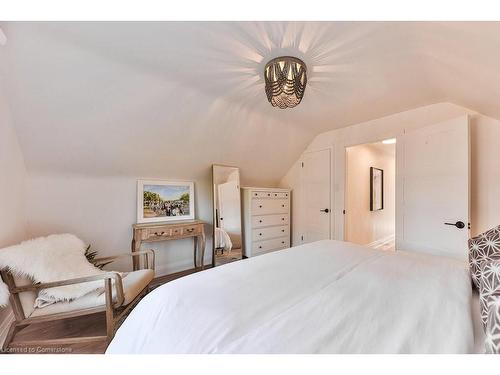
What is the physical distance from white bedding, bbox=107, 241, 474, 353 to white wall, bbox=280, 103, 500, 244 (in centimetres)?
146

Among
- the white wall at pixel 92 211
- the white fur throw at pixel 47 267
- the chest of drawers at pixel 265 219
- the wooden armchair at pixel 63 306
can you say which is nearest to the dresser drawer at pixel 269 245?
the chest of drawers at pixel 265 219

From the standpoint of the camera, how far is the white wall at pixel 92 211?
233 cm

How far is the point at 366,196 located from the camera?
4090mm

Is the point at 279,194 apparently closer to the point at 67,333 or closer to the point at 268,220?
the point at 268,220

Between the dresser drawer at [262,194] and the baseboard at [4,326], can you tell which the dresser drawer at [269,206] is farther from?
the baseboard at [4,326]

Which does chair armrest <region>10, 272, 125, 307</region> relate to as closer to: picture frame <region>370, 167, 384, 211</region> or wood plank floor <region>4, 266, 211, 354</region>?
wood plank floor <region>4, 266, 211, 354</region>

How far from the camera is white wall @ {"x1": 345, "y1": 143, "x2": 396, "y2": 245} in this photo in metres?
3.64

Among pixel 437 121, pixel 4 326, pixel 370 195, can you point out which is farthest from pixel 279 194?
pixel 4 326

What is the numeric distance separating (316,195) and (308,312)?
121 inches

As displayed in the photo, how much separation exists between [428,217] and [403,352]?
232cm

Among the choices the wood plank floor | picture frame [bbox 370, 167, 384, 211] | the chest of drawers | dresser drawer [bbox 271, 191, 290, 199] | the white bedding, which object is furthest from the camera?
picture frame [bbox 370, 167, 384, 211]

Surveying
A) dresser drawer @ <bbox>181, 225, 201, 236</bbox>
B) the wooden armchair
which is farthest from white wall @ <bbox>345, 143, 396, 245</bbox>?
the wooden armchair

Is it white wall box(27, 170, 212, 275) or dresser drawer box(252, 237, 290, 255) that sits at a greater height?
white wall box(27, 170, 212, 275)
